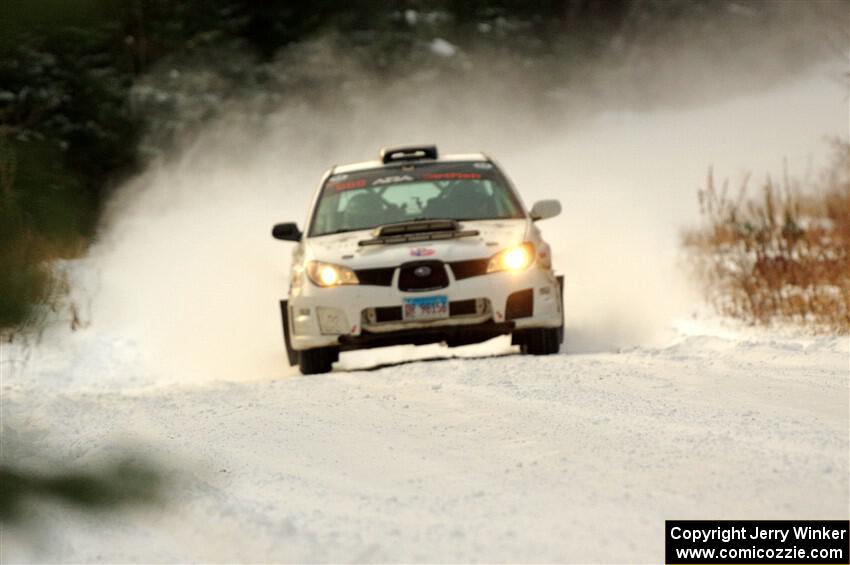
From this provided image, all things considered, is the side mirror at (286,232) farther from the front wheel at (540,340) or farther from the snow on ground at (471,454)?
the front wheel at (540,340)

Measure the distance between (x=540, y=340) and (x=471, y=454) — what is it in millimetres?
4661

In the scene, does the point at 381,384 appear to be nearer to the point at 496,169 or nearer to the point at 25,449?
the point at 496,169

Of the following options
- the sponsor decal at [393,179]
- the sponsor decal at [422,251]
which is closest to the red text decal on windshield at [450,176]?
the sponsor decal at [393,179]

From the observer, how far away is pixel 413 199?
12.4 metres

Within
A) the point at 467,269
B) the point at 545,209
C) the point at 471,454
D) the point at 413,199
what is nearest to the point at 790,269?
the point at 545,209

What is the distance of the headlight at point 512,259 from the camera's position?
10703 mm

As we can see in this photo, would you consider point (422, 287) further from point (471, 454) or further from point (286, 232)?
point (471, 454)

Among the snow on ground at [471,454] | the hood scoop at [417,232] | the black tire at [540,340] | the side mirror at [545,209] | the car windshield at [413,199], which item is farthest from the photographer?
the car windshield at [413,199]

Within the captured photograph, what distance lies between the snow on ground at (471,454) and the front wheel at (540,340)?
0.59 metres

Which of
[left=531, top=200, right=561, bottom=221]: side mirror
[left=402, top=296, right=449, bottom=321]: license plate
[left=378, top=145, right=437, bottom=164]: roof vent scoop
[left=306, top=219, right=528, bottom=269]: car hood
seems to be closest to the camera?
[left=402, top=296, right=449, bottom=321]: license plate

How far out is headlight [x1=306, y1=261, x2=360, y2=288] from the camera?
1071cm

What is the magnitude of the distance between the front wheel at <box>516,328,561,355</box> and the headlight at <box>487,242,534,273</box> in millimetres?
542

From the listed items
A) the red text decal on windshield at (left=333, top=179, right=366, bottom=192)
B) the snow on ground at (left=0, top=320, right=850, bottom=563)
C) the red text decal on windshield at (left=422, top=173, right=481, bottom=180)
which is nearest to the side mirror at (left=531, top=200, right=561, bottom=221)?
the red text decal on windshield at (left=422, top=173, right=481, bottom=180)

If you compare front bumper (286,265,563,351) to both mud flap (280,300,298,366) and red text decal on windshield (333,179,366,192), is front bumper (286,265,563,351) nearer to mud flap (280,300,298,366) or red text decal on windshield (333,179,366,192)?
mud flap (280,300,298,366)
